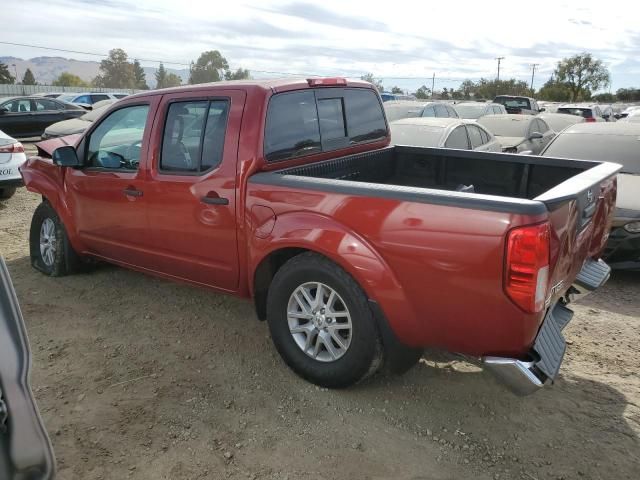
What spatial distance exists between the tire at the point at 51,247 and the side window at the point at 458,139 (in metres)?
4.92

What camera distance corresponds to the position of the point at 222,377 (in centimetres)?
357

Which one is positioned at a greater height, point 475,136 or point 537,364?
point 475,136

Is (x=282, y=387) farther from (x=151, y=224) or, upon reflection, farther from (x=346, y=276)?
(x=151, y=224)

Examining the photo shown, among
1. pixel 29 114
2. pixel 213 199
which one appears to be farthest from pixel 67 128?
pixel 213 199

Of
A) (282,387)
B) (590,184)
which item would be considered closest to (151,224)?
(282,387)

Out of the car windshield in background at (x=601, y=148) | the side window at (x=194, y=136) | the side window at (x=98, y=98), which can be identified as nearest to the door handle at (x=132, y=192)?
the side window at (x=194, y=136)

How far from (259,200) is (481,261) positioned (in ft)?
4.75

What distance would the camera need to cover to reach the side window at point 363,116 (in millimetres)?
4371

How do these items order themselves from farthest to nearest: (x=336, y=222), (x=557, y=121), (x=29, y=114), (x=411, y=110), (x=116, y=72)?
(x=116, y=72)
(x=29, y=114)
(x=557, y=121)
(x=411, y=110)
(x=336, y=222)

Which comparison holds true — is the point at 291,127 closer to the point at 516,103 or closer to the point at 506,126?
the point at 506,126

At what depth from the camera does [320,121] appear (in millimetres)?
4051

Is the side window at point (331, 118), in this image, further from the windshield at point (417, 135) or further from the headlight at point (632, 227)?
the windshield at point (417, 135)

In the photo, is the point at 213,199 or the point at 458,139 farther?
the point at 458,139

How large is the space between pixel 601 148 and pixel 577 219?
4.45m
